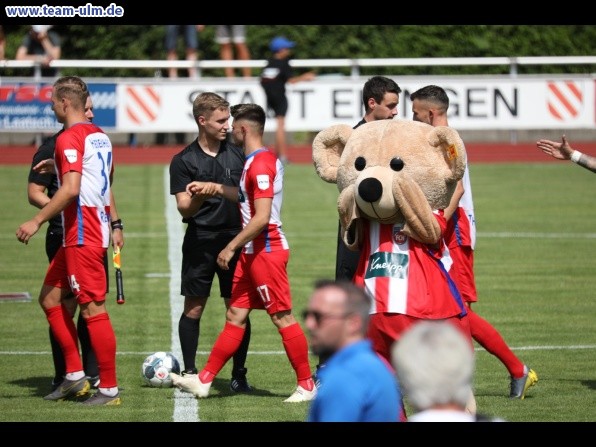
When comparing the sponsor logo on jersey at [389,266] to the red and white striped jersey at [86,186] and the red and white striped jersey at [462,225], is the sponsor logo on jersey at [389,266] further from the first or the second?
the red and white striped jersey at [86,186]

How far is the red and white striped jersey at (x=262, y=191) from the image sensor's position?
8.43 metres

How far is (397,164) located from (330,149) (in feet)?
2.41

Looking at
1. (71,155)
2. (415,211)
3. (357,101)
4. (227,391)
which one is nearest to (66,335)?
(227,391)

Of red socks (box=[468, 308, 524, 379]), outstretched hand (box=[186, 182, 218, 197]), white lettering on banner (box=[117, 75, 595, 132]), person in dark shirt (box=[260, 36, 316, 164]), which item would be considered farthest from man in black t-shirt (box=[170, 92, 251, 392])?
white lettering on banner (box=[117, 75, 595, 132])

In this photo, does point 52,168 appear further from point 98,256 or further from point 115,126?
point 115,126

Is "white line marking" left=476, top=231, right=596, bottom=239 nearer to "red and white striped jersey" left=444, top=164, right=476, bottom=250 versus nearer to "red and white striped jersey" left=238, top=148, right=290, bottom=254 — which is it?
"red and white striped jersey" left=444, top=164, right=476, bottom=250

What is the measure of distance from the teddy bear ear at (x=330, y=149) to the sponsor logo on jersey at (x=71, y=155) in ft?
5.63

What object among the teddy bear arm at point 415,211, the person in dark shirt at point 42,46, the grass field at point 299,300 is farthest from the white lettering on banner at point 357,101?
the teddy bear arm at point 415,211

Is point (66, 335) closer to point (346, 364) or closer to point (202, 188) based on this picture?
point (202, 188)

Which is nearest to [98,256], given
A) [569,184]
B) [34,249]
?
[34,249]

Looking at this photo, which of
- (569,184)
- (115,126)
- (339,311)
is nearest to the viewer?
(339,311)
